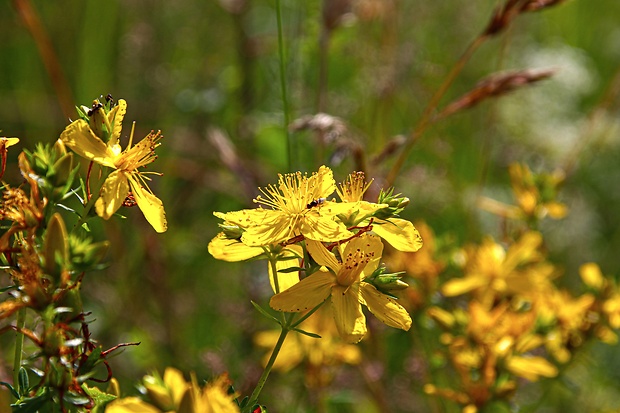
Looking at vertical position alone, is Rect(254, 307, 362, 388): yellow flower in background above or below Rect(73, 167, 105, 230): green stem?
below

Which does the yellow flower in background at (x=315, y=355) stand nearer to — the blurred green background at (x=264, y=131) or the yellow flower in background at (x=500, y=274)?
the blurred green background at (x=264, y=131)

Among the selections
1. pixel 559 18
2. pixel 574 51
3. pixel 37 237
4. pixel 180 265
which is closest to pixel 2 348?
pixel 180 265

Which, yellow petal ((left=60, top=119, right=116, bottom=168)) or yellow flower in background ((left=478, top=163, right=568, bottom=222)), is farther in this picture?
yellow flower in background ((left=478, top=163, right=568, bottom=222))

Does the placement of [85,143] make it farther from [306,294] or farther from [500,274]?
[500,274]

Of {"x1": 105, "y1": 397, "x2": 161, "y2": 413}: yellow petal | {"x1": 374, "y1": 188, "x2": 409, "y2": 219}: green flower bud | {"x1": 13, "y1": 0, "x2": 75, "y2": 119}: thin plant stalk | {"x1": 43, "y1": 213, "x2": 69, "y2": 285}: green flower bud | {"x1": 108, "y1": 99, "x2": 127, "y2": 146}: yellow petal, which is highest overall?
{"x1": 108, "y1": 99, "x2": 127, "y2": 146}: yellow petal

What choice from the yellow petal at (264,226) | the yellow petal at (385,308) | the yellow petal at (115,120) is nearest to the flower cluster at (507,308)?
the yellow petal at (385,308)

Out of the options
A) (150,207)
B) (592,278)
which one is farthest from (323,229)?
(592,278)

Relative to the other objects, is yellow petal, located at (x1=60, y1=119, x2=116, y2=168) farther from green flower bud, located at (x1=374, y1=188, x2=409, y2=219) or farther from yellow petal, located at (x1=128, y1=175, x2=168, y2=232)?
green flower bud, located at (x1=374, y1=188, x2=409, y2=219)

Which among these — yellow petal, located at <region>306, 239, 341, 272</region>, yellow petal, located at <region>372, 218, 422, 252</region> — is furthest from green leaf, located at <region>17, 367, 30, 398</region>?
yellow petal, located at <region>372, 218, 422, 252</region>

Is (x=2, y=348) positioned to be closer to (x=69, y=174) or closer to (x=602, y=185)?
(x=69, y=174)
